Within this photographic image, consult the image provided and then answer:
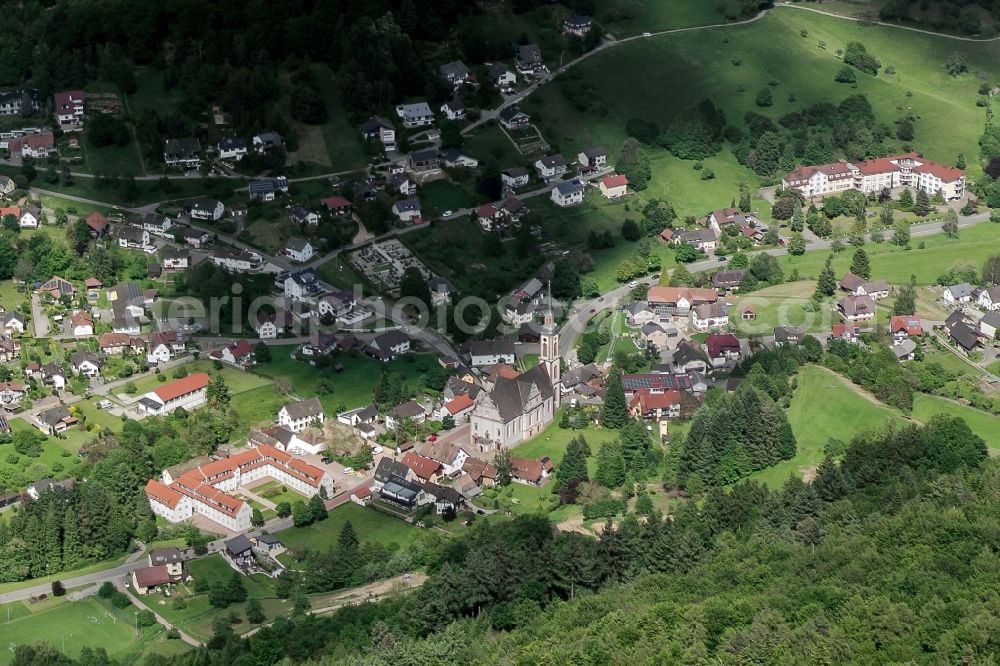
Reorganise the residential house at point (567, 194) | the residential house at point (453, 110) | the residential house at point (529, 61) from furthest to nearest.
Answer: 1. the residential house at point (529, 61)
2. the residential house at point (453, 110)
3. the residential house at point (567, 194)

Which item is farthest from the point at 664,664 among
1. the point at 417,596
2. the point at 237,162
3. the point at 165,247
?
the point at 237,162

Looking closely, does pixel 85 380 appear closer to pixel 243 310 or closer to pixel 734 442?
pixel 243 310

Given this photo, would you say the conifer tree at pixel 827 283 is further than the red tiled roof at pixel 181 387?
Yes

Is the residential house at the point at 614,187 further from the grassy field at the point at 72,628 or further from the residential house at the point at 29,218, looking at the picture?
the grassy field at the point at 72,628

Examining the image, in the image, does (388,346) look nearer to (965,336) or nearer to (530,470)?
(530,470)

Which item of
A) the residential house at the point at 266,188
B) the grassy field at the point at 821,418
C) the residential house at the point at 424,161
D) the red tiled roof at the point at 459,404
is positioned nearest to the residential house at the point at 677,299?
the grassy field at the point at 821,418

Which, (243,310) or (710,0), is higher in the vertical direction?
(710,0)
